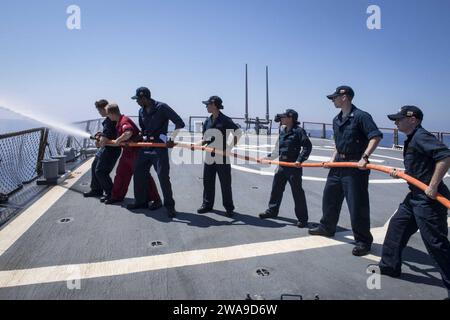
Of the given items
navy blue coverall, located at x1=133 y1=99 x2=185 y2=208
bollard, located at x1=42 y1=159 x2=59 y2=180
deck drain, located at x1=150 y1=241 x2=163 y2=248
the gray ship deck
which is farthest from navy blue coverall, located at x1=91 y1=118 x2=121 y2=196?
deck drain, located at x1=150 y1=241 x2=163 y2=248

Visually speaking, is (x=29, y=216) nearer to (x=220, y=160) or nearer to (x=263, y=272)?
(x=220, y=160)

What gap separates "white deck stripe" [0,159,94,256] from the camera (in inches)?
158

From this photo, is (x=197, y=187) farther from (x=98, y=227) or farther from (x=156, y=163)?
(x=98, y=227)

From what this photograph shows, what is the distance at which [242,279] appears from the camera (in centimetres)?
313

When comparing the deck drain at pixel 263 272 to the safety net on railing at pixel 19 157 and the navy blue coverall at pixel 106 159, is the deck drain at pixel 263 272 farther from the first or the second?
the safety net on railing at pixel 19 157

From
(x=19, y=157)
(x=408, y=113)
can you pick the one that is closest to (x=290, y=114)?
(x=408, y=113)

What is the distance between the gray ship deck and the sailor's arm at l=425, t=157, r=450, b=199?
1031 mm

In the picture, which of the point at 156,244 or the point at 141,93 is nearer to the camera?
the point at 156,244

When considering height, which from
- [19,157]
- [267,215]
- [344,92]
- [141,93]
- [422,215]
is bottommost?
[267,215]

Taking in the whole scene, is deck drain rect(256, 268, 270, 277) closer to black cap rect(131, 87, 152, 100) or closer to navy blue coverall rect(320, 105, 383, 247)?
navy blue coverall rect(320, 105, 383, 247)

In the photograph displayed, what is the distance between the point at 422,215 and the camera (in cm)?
298

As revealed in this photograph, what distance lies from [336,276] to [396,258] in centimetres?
68

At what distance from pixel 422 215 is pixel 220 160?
310cm

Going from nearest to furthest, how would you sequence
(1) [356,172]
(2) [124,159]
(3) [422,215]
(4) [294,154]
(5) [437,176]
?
(5) [437,176] → (3) [422,215] → (1) [356,172] → (4) [294,154] → (2) [124,159]
